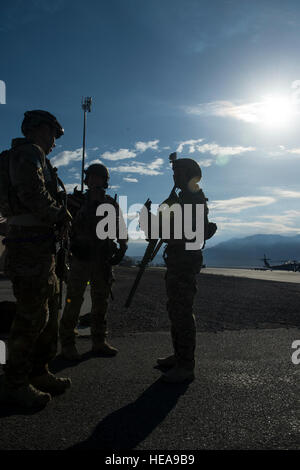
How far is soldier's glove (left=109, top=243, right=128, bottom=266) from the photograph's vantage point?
170 inches

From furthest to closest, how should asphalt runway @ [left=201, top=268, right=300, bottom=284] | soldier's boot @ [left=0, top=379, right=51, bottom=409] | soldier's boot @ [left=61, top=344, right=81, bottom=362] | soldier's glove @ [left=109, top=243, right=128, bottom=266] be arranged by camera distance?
asphalt runway @ [left=201, top=268, right=300, bottom=284] < soldier's glove @ [left=109, top=243, right=128, bottom=266] < soldier's boot @ [left=61, top=344, right=81, bottom=362] < soldier's boot @ [left=0, top=379, right=51, bottom=409]

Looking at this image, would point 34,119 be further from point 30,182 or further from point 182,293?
point 182,293

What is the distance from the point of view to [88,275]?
4.19 m

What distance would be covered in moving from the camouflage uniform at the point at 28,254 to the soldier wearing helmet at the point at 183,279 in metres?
1.30

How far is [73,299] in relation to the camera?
407 cm

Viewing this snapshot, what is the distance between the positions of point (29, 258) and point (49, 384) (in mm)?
1161

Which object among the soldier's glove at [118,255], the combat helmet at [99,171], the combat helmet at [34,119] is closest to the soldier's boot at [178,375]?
the soldier's glove at [118,255]

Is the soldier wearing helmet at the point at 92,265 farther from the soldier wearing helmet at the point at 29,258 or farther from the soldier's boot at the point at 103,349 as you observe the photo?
the soldier wearing helmet at the point at 29,258

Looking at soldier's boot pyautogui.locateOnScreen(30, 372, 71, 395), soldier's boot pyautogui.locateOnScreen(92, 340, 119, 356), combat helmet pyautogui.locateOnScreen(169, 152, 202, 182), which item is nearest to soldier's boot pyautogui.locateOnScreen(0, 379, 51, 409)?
soldier's boot pyautogui.locateOnScreen(30, 372, 71, 395)

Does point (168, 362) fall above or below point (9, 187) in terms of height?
below

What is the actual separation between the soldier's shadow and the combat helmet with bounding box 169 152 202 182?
2.25m

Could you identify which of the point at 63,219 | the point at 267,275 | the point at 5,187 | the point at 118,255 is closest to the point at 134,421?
the point at 63,219

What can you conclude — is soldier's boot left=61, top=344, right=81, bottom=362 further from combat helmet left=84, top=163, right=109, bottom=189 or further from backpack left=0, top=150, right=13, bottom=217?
combat helmet left=84, top=163, right=109, bottom=189

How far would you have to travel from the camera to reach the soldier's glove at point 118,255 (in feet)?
14.2
